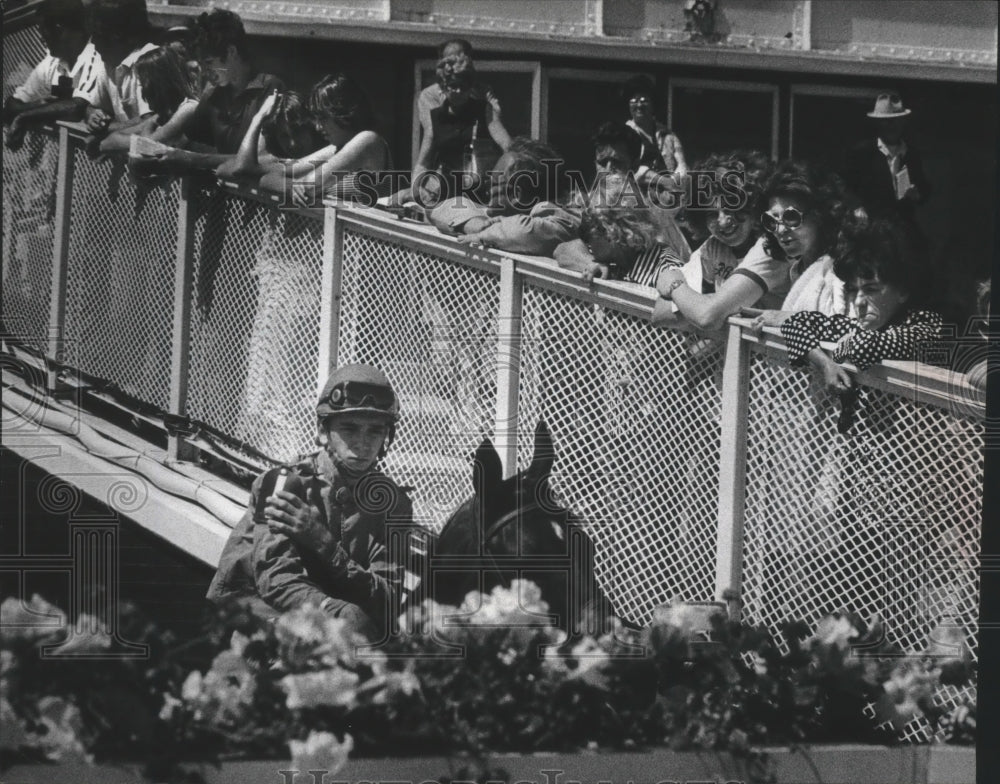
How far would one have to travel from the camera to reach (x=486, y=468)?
186 inches

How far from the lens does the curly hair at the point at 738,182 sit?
4.83 m

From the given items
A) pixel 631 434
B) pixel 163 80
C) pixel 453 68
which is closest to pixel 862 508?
pixel 631 434

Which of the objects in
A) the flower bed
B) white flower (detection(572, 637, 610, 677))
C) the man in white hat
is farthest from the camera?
the man in white hat

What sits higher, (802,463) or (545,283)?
(545,283)

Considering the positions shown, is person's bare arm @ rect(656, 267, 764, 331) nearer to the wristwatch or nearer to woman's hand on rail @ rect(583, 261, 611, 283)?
the wristwatch

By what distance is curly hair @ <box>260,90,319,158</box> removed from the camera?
4809 mm

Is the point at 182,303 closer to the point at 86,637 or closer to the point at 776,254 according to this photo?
the point at 86,637

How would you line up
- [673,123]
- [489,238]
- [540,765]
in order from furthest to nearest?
1. [673,123]
2. [489,238]
3. [540,765]

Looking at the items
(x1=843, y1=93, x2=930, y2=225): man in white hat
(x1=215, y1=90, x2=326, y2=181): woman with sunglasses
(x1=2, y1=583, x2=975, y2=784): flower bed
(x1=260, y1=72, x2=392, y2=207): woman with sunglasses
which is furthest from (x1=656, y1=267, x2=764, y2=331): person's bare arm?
(x1=215, y1=90, x2=326, y2=181): woman with sunglasses

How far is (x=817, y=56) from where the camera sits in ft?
A: 17.3

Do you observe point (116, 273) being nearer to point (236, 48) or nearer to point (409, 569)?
point (236, 48)

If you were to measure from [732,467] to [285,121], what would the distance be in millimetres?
1478

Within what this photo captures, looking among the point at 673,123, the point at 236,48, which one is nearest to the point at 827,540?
the point at 673,123

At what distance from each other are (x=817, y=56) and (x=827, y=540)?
1.46 metres
